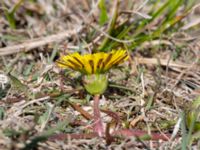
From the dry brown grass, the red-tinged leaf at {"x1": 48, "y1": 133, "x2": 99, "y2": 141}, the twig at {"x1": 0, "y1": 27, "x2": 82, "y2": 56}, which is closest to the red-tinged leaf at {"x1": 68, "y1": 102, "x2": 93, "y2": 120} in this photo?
the dry brown grass

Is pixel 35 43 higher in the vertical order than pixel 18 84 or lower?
higher

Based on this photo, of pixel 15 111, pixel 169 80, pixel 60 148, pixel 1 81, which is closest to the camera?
pixel 60 148

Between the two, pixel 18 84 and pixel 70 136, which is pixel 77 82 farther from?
pixel 70 136

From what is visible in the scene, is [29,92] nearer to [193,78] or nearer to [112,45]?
[112,45]

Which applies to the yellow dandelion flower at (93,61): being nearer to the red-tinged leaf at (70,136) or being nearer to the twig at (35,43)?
the red-tinged leaf at (70,136)

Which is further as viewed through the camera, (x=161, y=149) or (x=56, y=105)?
(x=56, y=105)

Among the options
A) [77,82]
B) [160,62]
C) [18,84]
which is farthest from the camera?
[160,62]

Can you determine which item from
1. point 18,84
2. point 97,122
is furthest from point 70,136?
point 18,84

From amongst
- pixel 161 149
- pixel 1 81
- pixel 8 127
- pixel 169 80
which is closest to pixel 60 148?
pixel 8 127

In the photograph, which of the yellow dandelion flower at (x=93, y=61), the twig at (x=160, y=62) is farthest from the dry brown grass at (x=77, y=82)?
the yellow dandelion flower at (x=93, y=61)
